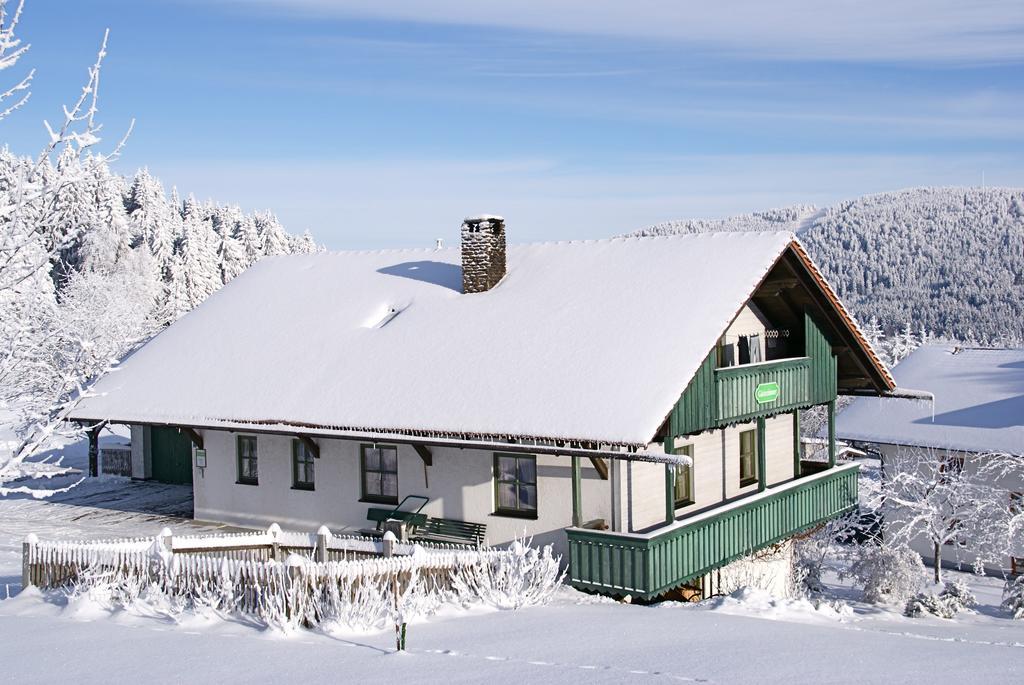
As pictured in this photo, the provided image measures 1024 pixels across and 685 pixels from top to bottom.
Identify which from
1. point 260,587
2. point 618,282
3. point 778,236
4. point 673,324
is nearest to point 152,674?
point 260,587

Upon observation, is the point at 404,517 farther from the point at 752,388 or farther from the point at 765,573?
the point at 765,573

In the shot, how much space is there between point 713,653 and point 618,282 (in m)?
9.37

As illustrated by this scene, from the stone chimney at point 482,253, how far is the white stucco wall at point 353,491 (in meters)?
4.12

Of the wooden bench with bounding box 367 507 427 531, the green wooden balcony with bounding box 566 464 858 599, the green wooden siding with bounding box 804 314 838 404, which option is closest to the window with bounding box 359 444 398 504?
the wooden bench with bounding box 367 507 427 531

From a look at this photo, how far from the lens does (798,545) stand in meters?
25.0

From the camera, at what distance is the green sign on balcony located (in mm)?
18953

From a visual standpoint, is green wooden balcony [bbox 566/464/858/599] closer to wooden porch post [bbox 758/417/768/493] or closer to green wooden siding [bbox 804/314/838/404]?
wooden porch post [bbox 758/417/768/493]

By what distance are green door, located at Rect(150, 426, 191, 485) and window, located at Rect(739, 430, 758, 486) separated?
44.4 feet

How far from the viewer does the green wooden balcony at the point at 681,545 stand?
51.6ft

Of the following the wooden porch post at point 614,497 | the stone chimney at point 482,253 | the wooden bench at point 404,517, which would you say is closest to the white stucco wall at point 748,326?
the wooden porch post at point 614,497

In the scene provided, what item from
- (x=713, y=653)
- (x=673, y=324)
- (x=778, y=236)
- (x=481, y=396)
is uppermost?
(x=778, y=236)

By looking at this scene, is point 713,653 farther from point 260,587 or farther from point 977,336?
point 977,336

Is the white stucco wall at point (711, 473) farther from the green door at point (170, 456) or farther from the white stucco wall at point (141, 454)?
the white stucco wall at point (141, 454)

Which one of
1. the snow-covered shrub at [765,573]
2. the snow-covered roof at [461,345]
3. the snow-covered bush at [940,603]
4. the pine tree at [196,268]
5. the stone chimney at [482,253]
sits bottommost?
the snow-covered bush at [940,603]
